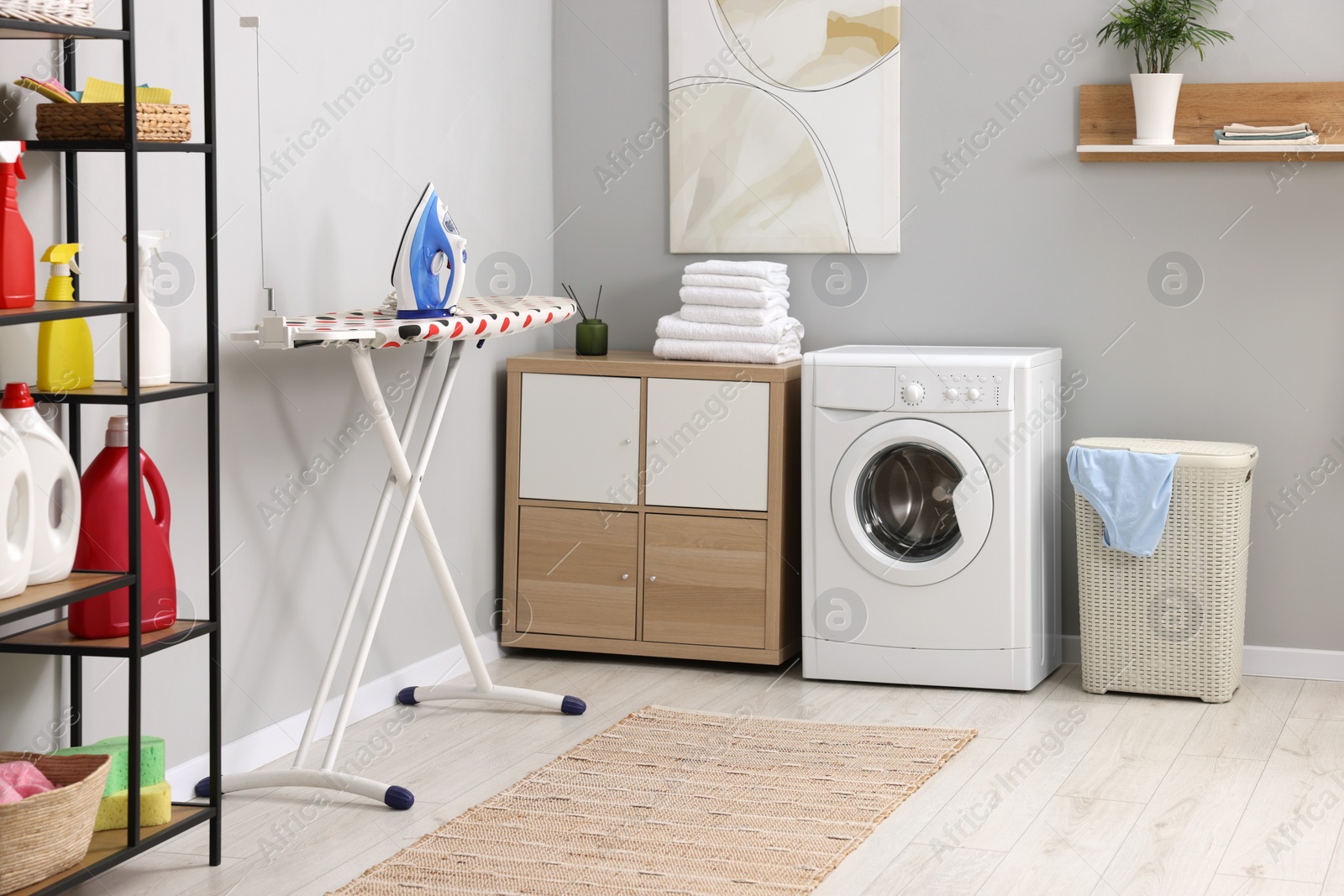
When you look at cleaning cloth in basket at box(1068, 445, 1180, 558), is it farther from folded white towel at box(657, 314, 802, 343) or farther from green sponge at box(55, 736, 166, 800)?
green sponge at box(55, 736, 166, 800)

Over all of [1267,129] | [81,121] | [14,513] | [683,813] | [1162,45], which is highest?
[1162,45]

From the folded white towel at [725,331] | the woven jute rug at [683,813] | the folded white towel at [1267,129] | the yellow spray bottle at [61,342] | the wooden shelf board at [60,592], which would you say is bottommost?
the woven jute rug at [683,813]

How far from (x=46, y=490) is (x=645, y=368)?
1899 millimetres

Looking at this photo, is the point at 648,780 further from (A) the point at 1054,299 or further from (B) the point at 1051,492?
(A) the point at 1054,299

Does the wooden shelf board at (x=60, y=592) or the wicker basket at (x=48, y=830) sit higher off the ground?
the wooden shelf board at (x=60, y=592)

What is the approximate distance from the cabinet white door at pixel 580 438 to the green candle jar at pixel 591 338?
0.17m

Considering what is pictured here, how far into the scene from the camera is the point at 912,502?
3736 mm

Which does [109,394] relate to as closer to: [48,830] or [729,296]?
[48,830]

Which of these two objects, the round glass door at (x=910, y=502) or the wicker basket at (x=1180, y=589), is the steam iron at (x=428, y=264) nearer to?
the round glass door at (x=910, y=502)

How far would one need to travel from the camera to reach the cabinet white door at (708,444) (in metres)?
3.79

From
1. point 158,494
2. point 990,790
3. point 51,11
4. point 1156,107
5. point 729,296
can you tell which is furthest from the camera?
point 729,296

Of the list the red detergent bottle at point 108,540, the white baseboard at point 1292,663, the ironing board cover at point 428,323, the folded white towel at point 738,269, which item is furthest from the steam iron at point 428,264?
the white baseboard at point 1292,663

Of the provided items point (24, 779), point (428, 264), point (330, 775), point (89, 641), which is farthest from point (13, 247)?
point (330, 775)

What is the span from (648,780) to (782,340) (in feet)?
4.42
